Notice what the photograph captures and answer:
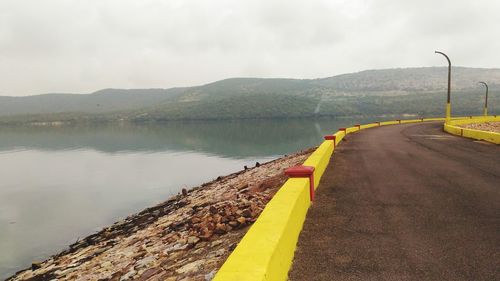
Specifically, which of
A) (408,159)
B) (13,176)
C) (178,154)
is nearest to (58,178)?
(13,176)

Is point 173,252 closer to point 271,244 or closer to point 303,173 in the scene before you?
point 303,173

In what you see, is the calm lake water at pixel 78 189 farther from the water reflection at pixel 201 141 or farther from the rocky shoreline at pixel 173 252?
the rocky shoreline at pixel 173 252

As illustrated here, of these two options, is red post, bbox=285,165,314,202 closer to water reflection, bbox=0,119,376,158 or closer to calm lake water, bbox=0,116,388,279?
calm lake water, bbox=0,116,388,279

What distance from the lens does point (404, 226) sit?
707 cm

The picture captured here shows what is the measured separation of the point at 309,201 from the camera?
866 cm

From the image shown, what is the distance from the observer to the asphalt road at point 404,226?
17.4 ft

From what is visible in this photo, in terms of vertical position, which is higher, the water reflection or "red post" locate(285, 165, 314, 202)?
"red post" locate(285, 165, 314, 202)

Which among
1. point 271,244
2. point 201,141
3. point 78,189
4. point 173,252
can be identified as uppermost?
point 271,244

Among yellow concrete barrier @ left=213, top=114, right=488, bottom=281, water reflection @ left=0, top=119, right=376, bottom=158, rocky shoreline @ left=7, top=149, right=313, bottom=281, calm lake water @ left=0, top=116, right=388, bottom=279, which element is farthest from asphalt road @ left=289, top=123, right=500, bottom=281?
water reflection @ left=0, top=119, right=376, bottom=158

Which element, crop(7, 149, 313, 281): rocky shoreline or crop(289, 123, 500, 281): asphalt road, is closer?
crop(289, 123, 500, 281): asphalt road

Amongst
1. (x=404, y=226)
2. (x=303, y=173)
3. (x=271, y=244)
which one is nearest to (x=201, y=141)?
(x=303, y=173)

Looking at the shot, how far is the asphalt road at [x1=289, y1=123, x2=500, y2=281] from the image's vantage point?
17.4ft

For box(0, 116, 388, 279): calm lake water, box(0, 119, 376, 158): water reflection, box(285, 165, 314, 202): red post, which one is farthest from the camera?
box(0, 119, 376, 158): water reflection

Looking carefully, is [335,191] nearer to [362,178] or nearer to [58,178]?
[362,178]
